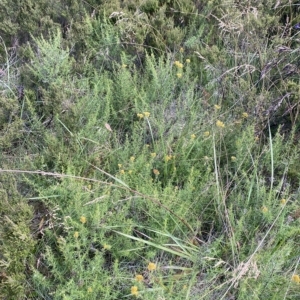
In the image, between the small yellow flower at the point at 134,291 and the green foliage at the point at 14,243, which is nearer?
the small yellow flower at the point at 134,291

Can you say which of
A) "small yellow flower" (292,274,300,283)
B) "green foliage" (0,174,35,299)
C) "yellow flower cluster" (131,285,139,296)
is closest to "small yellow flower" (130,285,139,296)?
"yellow flower cluster" (131,285,139,296)

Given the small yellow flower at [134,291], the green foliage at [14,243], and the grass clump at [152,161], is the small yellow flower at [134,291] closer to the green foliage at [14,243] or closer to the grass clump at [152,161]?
the grass clump at [152,161]

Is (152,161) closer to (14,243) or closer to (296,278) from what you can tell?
(14,243)

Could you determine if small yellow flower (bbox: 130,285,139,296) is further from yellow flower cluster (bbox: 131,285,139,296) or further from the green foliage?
the green foliage

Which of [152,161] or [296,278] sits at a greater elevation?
[152,161]

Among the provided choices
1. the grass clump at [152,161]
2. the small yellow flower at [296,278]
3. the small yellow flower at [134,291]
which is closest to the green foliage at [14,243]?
the grass clump at [152,161]

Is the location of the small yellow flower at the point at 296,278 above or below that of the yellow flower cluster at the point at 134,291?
above

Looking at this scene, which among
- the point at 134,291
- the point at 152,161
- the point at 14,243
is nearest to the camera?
the point at 134,291

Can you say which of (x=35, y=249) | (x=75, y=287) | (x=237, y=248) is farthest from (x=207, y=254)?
(x=35, y=249)

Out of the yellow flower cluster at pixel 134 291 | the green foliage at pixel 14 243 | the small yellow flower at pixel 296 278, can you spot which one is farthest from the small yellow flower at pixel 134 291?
the small yellow flower at pixel 296 278

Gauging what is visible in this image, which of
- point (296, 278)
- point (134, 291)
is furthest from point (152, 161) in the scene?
point (296, 278)

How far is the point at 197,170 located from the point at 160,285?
2.32 ft

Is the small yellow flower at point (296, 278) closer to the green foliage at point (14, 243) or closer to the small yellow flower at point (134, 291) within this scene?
the small yellow flower at point (134, 291)

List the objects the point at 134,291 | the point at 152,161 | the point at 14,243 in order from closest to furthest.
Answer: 1. the point at 134,291
2. the point at 14,243
3. the point at 152,161
